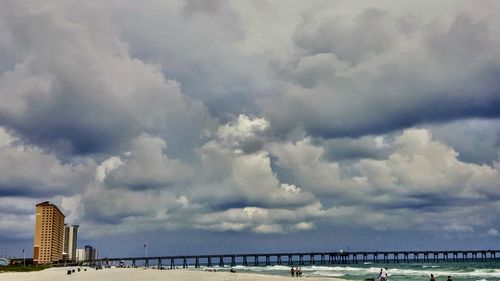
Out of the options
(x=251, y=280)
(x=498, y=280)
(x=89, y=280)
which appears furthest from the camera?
(x=498, y=280)

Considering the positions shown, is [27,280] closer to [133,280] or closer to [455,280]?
[133,280]

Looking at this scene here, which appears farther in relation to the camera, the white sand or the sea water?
the sea water

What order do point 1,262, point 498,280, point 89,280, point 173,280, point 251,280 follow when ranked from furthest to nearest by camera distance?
point 1,262
point 498,280
point 89,280
point 173,280
point 251,280

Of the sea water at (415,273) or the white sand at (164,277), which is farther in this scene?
the sea water at (415,273)

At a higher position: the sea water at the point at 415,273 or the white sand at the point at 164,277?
the white sand at the point at 164,277

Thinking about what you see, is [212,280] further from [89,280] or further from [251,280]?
[89,280]

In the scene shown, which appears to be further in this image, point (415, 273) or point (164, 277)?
point (415, 273)

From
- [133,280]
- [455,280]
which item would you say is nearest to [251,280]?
[133,280]

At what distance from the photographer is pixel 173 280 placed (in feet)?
178

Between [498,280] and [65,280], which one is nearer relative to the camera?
[65,280]

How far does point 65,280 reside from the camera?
60.8 meters

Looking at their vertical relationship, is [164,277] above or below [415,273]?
above

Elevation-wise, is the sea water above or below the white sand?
below

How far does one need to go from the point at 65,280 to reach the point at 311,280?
28.3 metres
